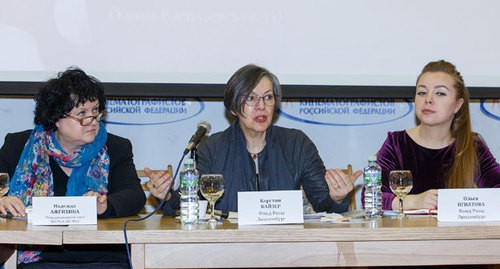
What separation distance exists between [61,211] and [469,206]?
1.23m

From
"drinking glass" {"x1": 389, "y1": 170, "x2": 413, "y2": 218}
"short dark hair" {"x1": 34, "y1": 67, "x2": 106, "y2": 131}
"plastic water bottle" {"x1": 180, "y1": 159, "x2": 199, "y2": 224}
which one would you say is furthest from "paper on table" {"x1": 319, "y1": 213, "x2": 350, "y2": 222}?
"short dark hair" {"x1": 34, "y1": 67, "x2": 106, "y2": 131}

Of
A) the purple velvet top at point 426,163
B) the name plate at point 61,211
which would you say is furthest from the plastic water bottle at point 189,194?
the purple velvet top at point 426,163

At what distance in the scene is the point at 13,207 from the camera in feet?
7.50

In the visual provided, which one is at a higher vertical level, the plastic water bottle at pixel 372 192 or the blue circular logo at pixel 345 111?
the blue circular logo at pixel 345 111

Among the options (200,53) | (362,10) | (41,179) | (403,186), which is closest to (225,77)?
(200,53)

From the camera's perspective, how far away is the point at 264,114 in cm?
275

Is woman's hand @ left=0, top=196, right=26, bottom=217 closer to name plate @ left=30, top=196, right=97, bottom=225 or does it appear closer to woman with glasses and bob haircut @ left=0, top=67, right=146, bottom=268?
name plate @ left=30, top=196, right=97, bottom=225

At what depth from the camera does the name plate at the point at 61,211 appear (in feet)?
6.64

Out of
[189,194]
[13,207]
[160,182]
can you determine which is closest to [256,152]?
[160,182]

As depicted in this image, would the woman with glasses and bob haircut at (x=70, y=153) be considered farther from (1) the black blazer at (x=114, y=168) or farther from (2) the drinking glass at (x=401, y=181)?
(2) the drinking glass at (x=401, y=181)

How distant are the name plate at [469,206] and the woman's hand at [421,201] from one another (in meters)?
0.35

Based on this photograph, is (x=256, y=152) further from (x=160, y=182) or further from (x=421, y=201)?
(x=421, y=201)

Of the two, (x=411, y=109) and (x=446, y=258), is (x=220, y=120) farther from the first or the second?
(x=446, y=258)

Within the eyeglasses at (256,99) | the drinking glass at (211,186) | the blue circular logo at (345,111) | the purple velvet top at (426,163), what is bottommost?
the drinking glass at (211,186)
